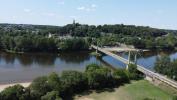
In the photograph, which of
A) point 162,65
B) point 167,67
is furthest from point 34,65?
point 167,67

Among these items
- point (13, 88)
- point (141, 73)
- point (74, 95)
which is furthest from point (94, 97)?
point (141, 73)

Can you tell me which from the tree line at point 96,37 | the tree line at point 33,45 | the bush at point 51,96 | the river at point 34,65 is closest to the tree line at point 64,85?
the bush at point 51,96

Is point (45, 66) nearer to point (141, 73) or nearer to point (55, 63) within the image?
point (55, 63)

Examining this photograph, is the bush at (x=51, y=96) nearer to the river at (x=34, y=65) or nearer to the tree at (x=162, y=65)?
the river at (x=34, y=65)

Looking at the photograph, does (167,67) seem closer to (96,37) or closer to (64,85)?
(64,85)

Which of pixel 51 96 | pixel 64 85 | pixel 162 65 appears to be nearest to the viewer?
pixel 51 96
